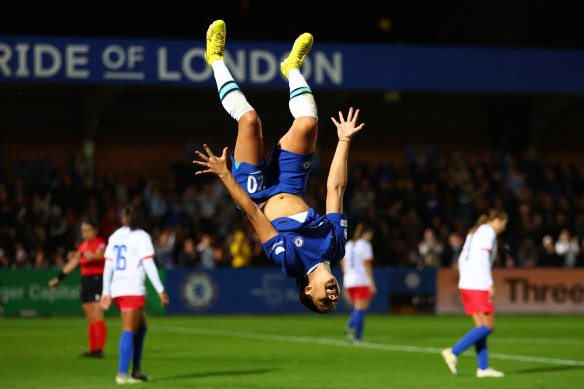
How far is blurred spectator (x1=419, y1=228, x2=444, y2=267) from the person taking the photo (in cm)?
2777

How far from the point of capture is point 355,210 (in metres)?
29.3

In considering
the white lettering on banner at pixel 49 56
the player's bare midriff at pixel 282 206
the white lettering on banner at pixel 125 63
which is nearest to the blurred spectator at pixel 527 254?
the white lettering on banner at pixel 125 63

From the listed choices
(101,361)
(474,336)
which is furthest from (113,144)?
(474,336)

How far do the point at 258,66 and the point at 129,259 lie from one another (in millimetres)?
14965

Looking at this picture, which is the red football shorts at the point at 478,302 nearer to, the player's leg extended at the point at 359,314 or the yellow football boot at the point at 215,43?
the player's leg extended at the point at 359,314

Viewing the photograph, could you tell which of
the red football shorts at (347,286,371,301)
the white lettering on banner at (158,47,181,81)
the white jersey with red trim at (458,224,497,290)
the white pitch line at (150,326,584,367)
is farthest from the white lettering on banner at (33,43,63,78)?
the white jersey with red trim at (458,224,497,290)

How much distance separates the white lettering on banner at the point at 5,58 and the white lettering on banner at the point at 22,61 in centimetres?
21

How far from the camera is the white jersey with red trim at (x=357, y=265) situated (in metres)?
19.1

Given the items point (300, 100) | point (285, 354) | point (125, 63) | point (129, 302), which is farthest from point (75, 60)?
point (300, 100)

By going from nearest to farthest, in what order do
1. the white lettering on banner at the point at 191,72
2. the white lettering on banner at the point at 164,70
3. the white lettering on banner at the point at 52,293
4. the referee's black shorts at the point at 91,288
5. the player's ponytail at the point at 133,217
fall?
the player's ponytail at the point at 133,217, the referee's black shorts at the point at 91,288, the white lettering on banner at the point at 52,293, the white lettering on banner at the point at 191,72, the white lettering on banner at the point at 164,70

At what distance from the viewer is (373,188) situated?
1204 inches

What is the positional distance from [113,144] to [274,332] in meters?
13.9

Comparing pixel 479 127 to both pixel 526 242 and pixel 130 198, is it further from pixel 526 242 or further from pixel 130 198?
pixel 130 198

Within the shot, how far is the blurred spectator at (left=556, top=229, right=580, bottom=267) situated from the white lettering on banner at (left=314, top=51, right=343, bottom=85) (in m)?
7.85
